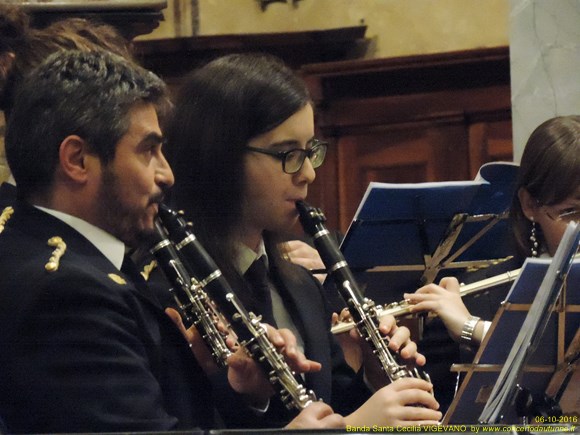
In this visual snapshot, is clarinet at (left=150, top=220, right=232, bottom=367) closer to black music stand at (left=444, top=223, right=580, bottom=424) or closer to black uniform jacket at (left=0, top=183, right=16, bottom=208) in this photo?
Answer: black uniform jacket at (left=0, top=183, right=16, bottom=208)

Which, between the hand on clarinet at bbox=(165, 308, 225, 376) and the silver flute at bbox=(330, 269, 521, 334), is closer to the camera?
the hand on clarinet at bbox=(165, 308, 225, 376)

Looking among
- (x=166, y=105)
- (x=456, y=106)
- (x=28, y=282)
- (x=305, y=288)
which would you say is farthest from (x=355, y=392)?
(x=456, y=106)

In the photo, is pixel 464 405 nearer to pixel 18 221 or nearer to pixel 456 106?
pixel 18 221

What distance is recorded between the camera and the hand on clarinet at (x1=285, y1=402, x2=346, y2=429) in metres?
1.72

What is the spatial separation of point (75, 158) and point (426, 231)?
0.99 m

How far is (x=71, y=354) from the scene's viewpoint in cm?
160

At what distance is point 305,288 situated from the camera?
2.33m

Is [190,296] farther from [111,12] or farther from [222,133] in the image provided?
[111,12]

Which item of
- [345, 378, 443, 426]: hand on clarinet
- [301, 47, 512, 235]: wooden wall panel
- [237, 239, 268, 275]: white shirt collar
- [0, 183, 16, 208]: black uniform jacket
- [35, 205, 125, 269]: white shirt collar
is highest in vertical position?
[0, 183, 16, 208]: black uniform jacket

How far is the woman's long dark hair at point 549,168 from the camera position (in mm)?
2611

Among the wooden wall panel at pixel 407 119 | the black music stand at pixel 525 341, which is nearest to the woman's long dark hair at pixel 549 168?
the black music stand at pixel 525 341

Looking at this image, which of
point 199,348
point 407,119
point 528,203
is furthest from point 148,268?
point 407,119

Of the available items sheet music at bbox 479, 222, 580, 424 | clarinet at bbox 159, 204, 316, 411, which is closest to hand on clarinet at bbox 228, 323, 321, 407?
clarinet at bbox 159, 204, 316, 411

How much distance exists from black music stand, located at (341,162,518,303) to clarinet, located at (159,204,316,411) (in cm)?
54
